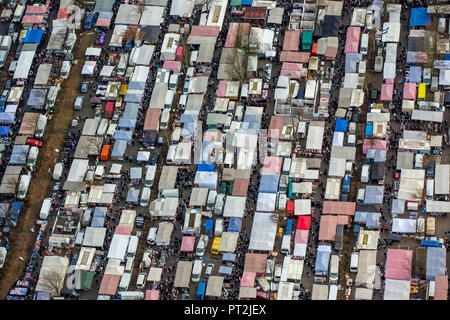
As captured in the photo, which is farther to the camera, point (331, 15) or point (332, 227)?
point (331, 15)

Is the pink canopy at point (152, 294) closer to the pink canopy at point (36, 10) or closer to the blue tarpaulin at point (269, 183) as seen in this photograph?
the blue tarpaulin at point (269, 183)

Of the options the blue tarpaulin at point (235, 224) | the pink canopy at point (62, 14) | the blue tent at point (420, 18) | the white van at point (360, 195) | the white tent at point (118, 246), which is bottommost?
the white tent at point (118, 246)

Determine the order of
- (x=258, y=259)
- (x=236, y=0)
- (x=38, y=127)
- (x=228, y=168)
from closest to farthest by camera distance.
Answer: (x=258, y=259) → (x=228, y=168) → (x=38, y=127) → (x=236, y=0)

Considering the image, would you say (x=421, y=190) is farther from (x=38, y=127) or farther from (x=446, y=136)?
(x=38, y=127)

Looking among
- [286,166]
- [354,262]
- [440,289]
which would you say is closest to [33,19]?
[286,166]

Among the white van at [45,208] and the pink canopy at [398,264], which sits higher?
the pink canopy at [398,264]

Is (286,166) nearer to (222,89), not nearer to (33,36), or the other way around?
(222,89)

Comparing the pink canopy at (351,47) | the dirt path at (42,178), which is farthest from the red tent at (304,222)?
the dirt path at (42,178)

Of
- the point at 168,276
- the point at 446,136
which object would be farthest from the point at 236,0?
the point at 168,276
